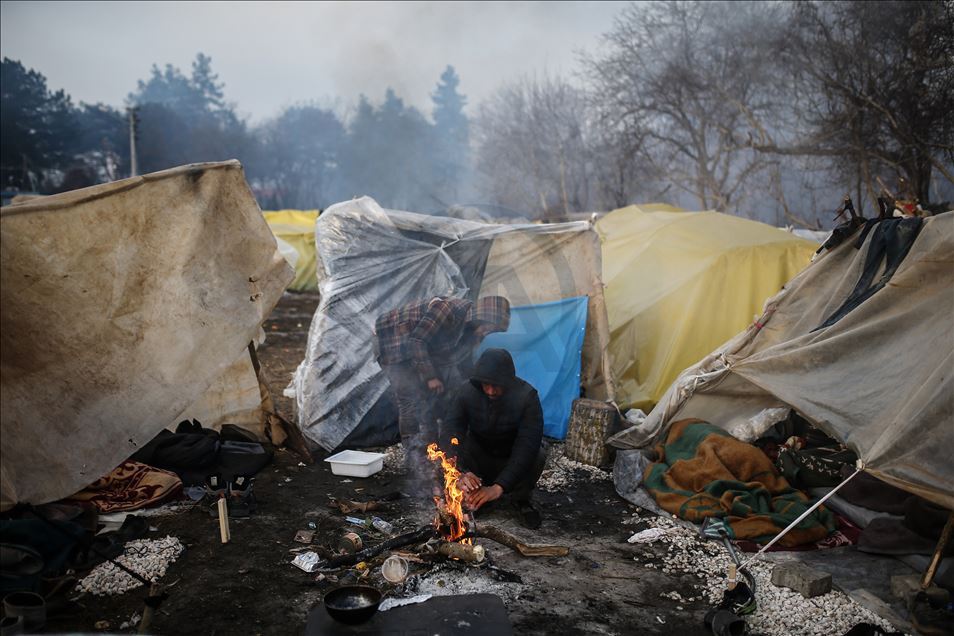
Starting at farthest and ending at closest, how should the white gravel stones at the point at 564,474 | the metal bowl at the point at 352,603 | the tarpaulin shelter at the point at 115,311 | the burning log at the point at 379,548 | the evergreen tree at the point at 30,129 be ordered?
1. the evergreen tree at the point at 30,129
2. the white gravel stones at the point at 564,474
3. the burning log at the point at 379,548
4. the tarpaulin shelter at the point at 115,311
5. the metal bowl at the point at 352,603

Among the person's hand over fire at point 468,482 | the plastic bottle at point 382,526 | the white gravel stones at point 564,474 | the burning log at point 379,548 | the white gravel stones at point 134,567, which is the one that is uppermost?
the person's hand over fire at point 468,482

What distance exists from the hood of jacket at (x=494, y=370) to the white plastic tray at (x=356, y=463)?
4.96ft

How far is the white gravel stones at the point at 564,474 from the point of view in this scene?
5.68 m

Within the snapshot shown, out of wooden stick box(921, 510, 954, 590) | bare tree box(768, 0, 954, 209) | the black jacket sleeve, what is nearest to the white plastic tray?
the black jacket sleeve

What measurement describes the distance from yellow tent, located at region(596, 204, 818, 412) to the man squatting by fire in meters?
2.28

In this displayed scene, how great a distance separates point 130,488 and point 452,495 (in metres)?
2.33

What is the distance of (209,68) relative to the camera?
50.4m

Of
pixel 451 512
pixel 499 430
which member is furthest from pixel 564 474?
pixel 451 512

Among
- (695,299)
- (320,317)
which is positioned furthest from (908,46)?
(320,317)

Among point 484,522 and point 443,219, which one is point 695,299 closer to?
point 443,219

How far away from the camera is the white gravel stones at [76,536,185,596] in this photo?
3.59 m

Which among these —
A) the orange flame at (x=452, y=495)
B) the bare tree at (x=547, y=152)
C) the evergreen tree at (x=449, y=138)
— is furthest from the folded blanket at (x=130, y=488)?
the evergreen tree at (x=449, y=138)

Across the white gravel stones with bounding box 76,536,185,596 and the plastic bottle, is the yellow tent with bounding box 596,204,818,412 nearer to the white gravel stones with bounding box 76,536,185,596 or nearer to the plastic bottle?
the plastic bottle

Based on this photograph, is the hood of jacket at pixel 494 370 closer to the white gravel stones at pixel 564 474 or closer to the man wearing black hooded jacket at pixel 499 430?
the man wearing black hooded jacket at pixel 499 430
